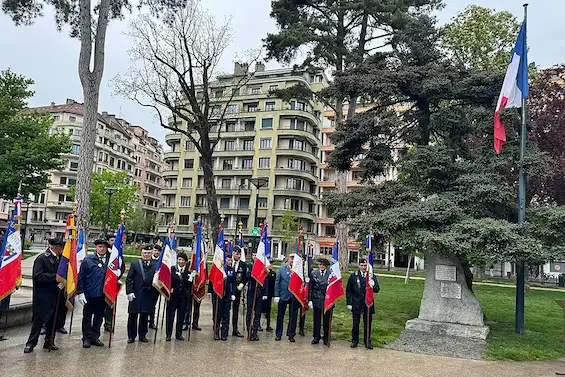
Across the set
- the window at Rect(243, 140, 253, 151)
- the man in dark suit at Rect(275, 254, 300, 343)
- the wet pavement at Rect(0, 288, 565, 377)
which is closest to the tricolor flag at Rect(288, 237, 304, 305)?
the man in dark suit at Rect(275, 254, 300, 343)

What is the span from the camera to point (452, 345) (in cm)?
1020

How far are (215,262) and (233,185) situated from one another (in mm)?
54029

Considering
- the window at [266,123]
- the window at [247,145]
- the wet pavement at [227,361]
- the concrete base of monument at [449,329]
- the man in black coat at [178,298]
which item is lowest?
the wet pavement at [227,361]

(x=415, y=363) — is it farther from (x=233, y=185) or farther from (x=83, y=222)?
(x=233, y=185)

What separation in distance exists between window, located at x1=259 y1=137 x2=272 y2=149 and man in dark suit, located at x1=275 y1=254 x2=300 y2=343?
51.9 m

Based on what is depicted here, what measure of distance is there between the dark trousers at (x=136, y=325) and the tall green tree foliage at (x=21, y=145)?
67.2ft

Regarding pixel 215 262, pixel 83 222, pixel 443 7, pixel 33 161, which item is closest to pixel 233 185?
pixel 33 161

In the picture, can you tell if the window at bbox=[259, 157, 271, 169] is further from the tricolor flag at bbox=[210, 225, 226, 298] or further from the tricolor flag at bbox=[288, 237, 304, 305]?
the tricolor flag at bbox=[210, 225, 226, 298]

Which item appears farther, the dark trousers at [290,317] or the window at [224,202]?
the window at [224,202]

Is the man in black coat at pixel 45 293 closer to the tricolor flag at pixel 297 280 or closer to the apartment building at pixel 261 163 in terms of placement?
the tricolor flag at pixel 297 280

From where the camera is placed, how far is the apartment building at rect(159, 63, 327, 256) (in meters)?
61.3

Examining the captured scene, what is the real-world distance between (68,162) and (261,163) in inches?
1243

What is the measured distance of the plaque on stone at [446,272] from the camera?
39.0ft

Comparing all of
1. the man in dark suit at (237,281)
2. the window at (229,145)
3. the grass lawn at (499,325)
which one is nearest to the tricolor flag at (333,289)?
the grass lawn at (499,325)
